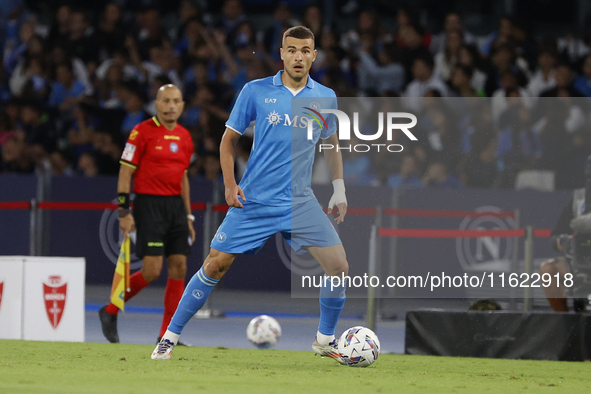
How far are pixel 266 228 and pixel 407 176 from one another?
317 cm

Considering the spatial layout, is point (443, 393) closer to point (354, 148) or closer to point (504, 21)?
point (354, 148)

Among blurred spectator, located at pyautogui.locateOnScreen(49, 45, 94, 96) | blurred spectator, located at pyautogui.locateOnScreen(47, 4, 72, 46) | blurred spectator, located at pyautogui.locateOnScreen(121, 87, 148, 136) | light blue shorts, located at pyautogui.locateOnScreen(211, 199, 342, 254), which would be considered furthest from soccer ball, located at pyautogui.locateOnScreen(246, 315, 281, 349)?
blurred spectator, located at pyautogui.locateOnScreen(47, 4, 72, 46)

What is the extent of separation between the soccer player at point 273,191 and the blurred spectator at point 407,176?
7.98ft

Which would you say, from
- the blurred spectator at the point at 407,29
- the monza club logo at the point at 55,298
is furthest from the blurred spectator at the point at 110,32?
the monza club logo at the point at 55,298

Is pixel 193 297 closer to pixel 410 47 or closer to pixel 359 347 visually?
pixel 359 347

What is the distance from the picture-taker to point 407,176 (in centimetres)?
931

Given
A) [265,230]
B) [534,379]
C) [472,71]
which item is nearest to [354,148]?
[265,230]

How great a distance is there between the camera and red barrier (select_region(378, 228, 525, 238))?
893 centimetres

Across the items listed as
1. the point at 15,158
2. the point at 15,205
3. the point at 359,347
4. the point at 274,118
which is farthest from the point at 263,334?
the point at 15,158

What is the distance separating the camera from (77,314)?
343 inches

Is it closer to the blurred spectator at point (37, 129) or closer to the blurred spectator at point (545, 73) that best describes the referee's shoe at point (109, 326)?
the blurred spectator at point (37, 129)

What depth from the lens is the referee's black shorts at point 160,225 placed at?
835 centimetres

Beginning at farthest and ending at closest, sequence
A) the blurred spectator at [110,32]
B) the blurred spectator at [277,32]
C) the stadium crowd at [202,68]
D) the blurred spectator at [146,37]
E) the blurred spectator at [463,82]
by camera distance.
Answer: the blurred spectator at [110,32]
the blurred spectator at [146,37]
the blurred spectator at [277,32]
the stadium crowd at [202,68]
the blurred spectator at [463,82]

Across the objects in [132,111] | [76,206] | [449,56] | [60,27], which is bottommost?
[76,206]
